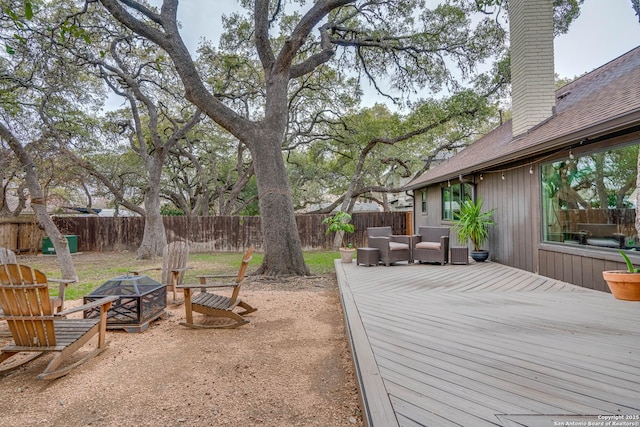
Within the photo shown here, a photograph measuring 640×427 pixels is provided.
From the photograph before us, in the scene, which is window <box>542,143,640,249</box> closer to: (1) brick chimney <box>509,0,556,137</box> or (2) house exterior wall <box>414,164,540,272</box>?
(2) house exterior wall <box>414,164,540,272</box>

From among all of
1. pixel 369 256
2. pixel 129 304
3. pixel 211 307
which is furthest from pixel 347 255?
pixel 129 304

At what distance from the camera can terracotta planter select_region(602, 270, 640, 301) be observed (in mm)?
3758

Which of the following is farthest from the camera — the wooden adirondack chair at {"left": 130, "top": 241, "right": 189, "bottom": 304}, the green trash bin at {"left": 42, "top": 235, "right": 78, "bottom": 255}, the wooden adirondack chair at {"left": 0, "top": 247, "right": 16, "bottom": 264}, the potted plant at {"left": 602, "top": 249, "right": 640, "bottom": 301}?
the green trash bin at {"left": 42, "top": 235, "right": 78, "bottom": 255}

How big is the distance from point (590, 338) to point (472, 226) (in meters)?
4.75

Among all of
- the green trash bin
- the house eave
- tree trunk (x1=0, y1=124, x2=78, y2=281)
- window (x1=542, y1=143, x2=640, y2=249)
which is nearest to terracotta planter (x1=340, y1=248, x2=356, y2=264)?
the house eave

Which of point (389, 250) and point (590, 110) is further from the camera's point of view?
point (389, 250)

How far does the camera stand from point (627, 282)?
3.79 metres

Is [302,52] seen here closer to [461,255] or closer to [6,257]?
[461,255]

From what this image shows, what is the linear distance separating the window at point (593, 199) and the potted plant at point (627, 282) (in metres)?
0.51

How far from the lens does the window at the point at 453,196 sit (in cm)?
880

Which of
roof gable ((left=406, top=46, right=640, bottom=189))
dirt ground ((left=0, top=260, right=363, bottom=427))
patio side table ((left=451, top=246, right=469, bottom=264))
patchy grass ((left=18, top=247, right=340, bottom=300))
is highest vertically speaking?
roof gable ((left=406, top=46, right=640, bottom=189))

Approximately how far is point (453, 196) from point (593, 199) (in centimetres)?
497

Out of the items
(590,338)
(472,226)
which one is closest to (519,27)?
(472,226)

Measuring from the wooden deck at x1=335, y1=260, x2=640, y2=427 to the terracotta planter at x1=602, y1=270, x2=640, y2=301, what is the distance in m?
0.12
